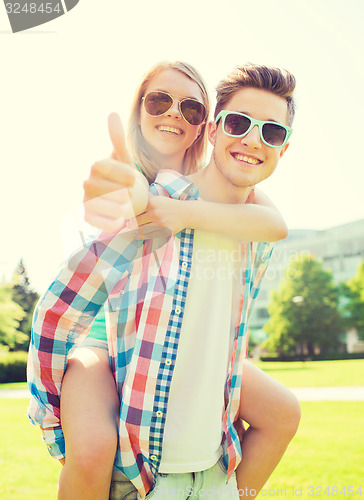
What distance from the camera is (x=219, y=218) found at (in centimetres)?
205

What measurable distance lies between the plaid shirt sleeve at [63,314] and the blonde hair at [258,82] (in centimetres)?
92

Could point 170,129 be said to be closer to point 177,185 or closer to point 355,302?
point 177,185

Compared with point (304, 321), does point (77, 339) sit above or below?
above

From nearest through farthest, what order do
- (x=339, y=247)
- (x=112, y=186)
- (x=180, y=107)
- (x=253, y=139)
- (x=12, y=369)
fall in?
(x=112, y=186) → (x=253, y=139) → (x=180, y=107) → (x=12, y=369) → (x=339, y=247)

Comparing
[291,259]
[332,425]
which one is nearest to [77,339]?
[332,425]

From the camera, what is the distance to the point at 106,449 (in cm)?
182

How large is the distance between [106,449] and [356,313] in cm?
4156

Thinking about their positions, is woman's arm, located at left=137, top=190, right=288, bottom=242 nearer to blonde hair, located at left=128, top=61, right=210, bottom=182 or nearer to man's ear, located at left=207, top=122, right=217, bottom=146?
man's ear, located at left=207, top=122, right=217, bottom=146

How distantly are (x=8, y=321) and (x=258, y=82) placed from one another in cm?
3722

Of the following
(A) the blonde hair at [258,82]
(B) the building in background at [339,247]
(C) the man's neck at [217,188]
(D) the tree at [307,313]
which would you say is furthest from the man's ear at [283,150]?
(B) the building in background at [339,247]

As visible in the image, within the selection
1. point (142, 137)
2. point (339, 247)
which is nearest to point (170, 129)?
point (142, 137)

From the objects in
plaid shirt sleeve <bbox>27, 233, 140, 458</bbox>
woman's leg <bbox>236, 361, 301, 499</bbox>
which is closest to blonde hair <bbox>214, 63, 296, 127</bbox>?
plaid shirt sleeve <bbox>27, 233, 140, 458</bbox>

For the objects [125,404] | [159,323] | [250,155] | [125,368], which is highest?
[250,155]

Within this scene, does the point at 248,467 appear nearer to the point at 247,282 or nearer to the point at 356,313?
the point at 247,282
